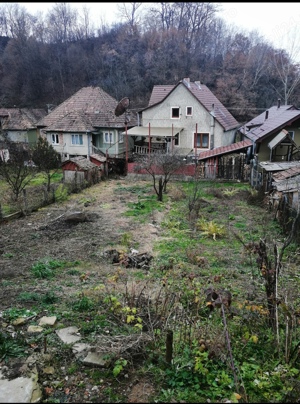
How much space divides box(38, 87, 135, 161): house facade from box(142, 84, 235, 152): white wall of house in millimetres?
3082

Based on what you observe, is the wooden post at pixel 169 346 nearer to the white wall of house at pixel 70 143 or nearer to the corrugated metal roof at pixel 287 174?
the corrugated metal roof at pixel 287 174

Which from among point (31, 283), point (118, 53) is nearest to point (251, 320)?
point (31, 283)

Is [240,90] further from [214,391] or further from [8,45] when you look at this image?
[214,391]

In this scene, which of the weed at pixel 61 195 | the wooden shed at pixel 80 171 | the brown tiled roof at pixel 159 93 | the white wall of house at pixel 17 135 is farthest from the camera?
the white wall of house at pixel 17 135

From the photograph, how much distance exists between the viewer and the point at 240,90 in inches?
1480

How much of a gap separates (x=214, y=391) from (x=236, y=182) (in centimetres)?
1754

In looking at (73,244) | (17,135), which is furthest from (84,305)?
(17,135)

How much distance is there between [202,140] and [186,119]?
2.13 meters

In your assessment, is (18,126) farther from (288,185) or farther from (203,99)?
(288,185)

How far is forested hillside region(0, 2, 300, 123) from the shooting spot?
127ft

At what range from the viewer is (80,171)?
65.0 ft

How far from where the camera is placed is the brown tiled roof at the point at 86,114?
85.9 feet

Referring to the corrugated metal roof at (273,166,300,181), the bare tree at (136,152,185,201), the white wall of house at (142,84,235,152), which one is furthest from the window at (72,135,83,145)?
the corrugated metal roof at (273,166,300,181)

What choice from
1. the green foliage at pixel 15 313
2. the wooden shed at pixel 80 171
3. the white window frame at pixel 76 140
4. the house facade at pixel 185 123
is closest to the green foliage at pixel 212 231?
the green foliage at pixel 15 313
